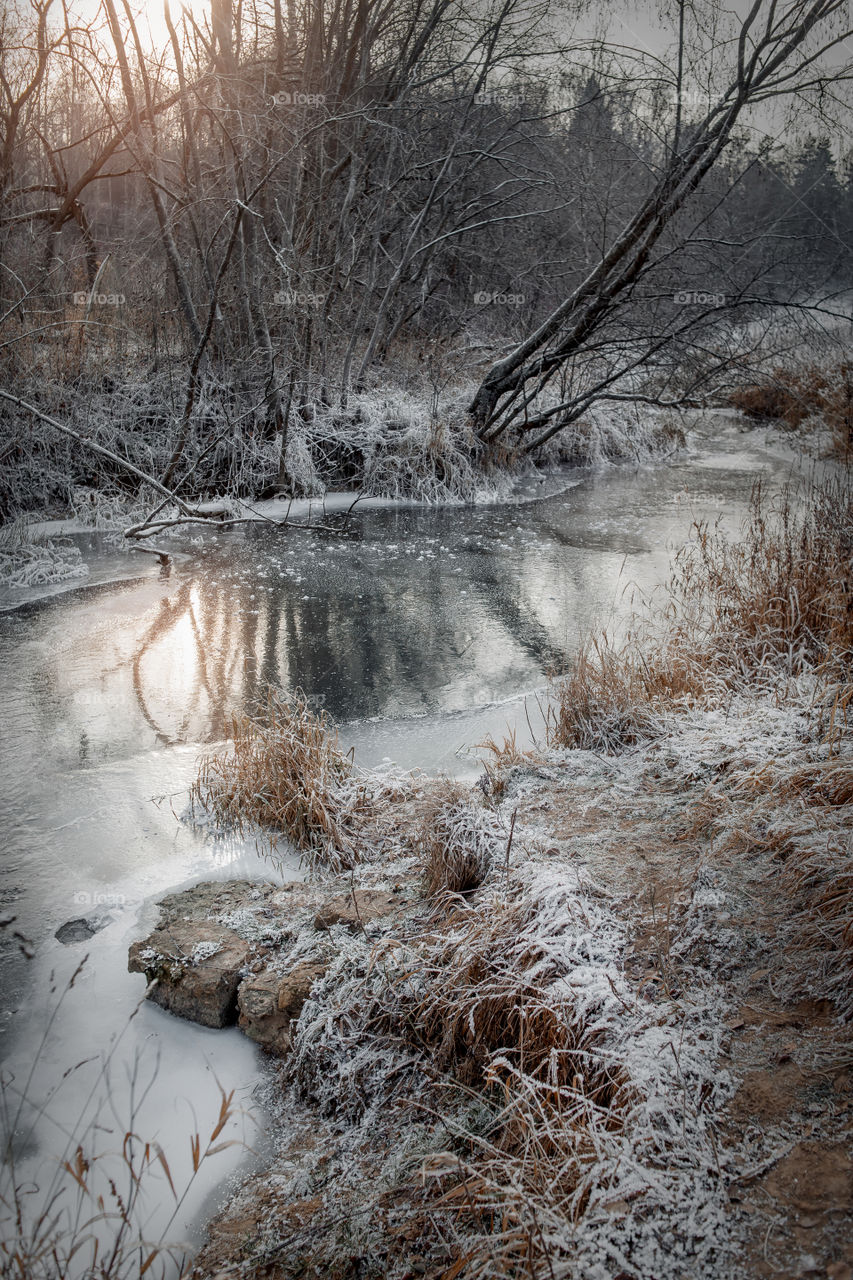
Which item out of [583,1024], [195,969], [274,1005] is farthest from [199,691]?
[583,1024]

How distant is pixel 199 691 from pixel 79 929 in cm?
228

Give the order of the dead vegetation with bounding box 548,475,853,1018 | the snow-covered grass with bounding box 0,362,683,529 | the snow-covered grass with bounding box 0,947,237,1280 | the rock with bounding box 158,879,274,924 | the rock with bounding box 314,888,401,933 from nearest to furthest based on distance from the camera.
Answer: the snow-covered grass with bounding box 0,947,237,1280, the dead vegetation with bounding box 548,475,853,1018, the rock with bounding box 314,888,401,933, the rock with bounding box 158,879,274,924, the snow-covered grass with bounding box 0,362,683,529

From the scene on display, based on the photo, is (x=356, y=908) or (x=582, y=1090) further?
(x=356, y=908)

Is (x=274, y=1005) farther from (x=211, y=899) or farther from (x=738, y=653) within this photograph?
(x=738, y=653)

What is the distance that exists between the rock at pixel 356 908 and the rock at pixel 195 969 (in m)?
0.32

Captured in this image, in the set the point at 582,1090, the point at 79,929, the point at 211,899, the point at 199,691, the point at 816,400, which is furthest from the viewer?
the point at 816,400

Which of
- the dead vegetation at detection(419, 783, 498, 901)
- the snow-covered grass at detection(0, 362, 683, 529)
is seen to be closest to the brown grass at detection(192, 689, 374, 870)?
the dead vegetation at detection(419, 783, 498, 901)

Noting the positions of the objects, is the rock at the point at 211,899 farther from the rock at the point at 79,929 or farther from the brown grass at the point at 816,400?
the brown grass at the point at 816,400

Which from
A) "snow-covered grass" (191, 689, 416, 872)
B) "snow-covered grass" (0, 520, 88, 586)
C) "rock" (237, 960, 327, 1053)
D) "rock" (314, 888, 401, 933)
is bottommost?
"rock" (237, 960, 327, 1053)

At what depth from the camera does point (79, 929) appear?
10.5 ft

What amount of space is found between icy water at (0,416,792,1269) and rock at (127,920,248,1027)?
57 mm

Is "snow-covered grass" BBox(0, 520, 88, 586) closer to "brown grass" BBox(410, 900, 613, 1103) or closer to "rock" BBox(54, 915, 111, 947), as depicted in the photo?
"rock" BBox(54, 915, 111, 947)

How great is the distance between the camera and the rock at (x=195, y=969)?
282cm

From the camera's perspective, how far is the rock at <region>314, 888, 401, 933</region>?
3096mm
